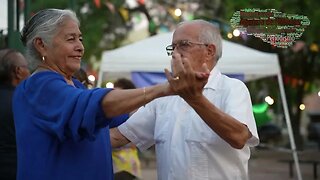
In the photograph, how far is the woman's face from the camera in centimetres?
262

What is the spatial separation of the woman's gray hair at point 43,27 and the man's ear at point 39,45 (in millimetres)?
12

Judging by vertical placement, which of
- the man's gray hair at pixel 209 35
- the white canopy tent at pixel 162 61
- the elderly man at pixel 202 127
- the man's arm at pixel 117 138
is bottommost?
the white canopy tent at pixel 162 61

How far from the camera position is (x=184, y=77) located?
7.29 ft

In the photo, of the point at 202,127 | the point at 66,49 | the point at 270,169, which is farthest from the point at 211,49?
the point at 270,169

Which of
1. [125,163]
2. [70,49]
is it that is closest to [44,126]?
[70,49]

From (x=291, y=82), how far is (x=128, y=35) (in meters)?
5.90

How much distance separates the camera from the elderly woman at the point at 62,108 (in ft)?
7.78

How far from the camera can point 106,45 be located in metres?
22.8

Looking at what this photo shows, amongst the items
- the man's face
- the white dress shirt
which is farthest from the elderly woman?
the man's face

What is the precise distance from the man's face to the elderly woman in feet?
1.53

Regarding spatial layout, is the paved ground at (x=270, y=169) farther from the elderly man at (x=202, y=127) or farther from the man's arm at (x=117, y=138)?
the elderly man at (x=202, y=127)

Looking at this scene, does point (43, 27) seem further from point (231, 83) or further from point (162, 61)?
point (162, 61)

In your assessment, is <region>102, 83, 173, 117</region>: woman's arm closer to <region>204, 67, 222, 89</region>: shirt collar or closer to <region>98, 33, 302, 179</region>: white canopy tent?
<region>204, 67, 222, 89</region>: shirt collar

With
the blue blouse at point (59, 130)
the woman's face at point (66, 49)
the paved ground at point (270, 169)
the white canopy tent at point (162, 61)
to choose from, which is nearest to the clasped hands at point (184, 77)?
the blue blouse at point (59, 130)
